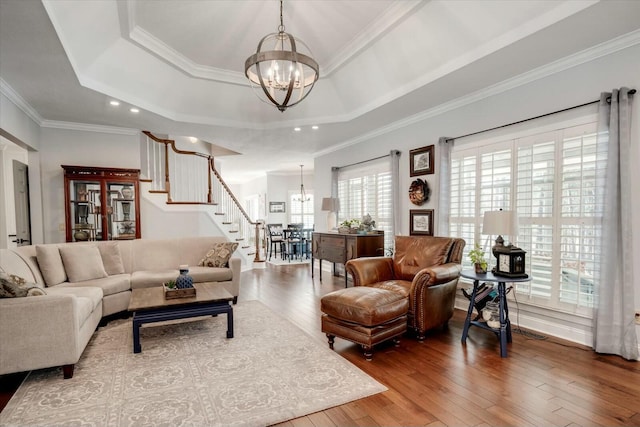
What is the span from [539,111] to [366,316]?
288 cm

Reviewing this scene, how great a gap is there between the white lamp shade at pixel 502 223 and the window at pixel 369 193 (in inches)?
95.0

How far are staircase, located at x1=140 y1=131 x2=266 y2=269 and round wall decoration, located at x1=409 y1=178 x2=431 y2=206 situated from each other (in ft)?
14.1

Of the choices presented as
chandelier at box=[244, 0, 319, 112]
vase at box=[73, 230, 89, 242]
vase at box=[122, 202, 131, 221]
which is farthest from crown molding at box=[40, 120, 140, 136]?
chandelier at box=[244, 0, 319, 112]

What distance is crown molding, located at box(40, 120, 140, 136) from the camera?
5559 millimetres

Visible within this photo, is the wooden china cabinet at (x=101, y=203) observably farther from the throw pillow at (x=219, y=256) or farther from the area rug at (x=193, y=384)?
the area rug at (x=193, y=384)

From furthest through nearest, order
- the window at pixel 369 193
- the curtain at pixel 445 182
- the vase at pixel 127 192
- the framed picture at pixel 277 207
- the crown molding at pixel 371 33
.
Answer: the framed picture at pixel 277 207 < the vase at pixel 127 192 < the window at pixel 369 193 < the curtain at pixel 445 182 < the crown molding at pixel 371 33

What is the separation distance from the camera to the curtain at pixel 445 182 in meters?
4.55

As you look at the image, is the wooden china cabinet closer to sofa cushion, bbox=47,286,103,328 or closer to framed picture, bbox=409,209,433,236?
sofa cushion, bbox=47,286,103,328

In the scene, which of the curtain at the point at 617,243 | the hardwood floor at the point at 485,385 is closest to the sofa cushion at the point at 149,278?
the hardwood floor at the point at 485,385

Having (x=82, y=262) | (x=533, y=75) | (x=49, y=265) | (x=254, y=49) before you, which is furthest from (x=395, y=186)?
(x=49, y=265)

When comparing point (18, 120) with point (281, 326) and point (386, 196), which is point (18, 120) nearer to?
point (281, 326)

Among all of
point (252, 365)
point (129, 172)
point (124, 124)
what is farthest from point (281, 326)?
point (124, 124)

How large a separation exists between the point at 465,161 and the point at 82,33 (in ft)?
14.9

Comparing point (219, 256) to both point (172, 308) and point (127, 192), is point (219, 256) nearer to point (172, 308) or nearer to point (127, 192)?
point (172, 308)
